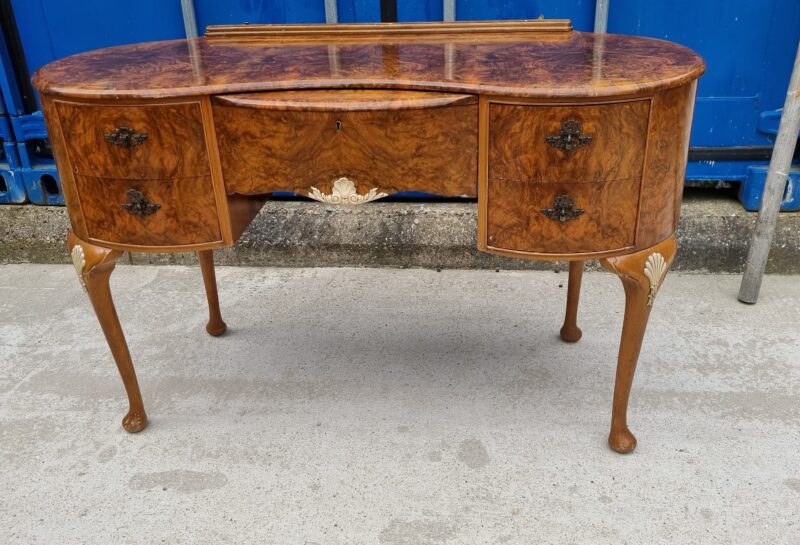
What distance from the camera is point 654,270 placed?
1.63m

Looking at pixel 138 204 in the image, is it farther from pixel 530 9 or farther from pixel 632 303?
pixel 530 9

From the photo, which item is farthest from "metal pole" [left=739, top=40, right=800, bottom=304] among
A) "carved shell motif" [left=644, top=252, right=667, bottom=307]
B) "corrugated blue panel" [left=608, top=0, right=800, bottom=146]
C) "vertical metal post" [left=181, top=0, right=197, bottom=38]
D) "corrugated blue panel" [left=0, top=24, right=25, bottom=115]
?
"corrugated blue panel" [left=0, top=24, right=25, bottom=115]

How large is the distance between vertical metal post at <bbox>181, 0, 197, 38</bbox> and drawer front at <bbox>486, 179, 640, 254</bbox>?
165 cm

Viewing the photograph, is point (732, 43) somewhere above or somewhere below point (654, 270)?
above

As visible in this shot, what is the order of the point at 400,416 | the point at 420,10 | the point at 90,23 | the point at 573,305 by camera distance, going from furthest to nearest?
the point at 90,23 → the point at 420,10 → the point at 573,305 → the point at 400,416

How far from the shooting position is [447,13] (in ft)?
8.35

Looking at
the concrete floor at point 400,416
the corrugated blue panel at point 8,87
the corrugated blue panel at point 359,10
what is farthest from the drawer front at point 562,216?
the corrugated blue panel at point 8,87

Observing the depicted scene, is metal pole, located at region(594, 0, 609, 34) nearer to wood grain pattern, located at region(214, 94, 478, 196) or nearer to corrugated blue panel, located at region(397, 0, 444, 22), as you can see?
corrugated blue panel, located at region(397, 0, 444, 22)

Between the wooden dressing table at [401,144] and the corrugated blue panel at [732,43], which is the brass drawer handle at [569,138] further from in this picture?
the corrugated blue panel at [732,43]

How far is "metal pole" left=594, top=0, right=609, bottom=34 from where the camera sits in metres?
2.48

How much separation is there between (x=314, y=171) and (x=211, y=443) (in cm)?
83

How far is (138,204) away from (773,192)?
2.03 meters

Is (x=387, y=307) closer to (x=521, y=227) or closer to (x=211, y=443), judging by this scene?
(x=211, y=443)

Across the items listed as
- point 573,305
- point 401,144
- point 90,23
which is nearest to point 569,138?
point 401,144
